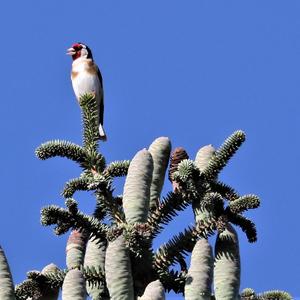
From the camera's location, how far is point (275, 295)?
450 centimetres

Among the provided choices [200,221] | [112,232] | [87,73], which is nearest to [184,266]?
[200,221]

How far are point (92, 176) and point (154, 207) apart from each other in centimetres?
37

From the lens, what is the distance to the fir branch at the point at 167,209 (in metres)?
4.21

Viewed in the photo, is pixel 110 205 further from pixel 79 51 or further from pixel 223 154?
pixel 79 51

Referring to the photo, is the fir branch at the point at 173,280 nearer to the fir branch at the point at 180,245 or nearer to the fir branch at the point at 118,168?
the fir branch at the point at 180,245

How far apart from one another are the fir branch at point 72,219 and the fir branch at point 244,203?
633 millimetres

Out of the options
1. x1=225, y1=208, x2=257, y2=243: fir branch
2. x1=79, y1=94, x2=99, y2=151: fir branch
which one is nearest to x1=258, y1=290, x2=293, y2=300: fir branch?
x1=225, y1=208, x2=257, y2=243: fir branch

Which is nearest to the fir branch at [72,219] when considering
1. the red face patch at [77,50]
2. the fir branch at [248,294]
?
the fir branch at [248,294]

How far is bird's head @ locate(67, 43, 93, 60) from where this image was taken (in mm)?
12820

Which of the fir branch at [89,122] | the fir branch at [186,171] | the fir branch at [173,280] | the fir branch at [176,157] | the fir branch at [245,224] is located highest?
the fir branch at [89,122]

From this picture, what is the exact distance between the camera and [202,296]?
3.64 metres

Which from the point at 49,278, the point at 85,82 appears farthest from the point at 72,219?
the point at 85,82

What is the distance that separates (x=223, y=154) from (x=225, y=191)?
31 centimetres

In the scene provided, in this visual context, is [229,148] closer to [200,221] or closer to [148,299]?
[200,221]
